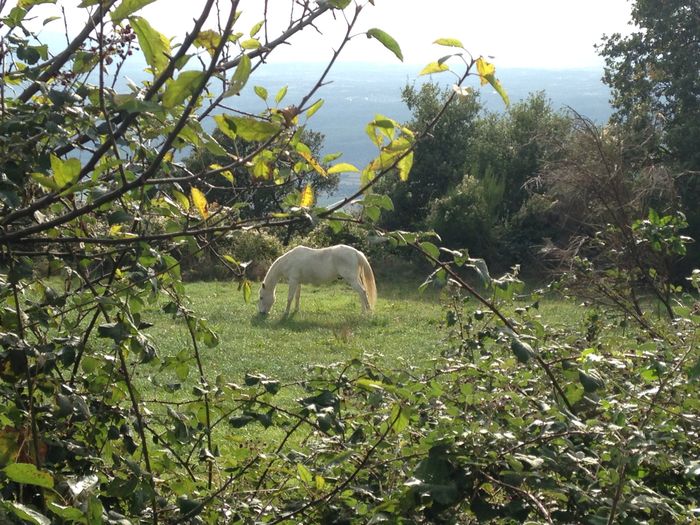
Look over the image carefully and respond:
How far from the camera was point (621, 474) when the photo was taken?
1.97 metres

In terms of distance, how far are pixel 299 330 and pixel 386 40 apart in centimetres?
1268

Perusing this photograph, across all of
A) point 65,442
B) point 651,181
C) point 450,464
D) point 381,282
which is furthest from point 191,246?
point 381,282

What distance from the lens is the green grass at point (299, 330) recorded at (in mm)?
11117

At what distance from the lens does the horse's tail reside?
1622cm

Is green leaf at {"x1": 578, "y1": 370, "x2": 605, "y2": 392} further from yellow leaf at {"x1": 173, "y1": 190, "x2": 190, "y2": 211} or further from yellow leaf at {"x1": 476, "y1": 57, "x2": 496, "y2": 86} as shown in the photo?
yellow leaf at {"x1": 173, "y1": 190, "x2": 190, "y2": 211}

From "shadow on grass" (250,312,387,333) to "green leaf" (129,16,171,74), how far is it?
12319 mm

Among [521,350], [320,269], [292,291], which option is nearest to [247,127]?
[521,350]

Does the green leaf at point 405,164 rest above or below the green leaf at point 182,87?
below

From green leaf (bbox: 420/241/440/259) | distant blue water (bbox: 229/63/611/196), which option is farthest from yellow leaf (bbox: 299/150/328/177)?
distant blue water (bbox: 229/63/611/196)

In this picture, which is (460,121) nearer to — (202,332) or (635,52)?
(635,52)

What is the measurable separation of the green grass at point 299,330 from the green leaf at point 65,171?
23.1 feet

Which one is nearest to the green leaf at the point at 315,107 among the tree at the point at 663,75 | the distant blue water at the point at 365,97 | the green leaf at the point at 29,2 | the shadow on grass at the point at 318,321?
the green leaf at the point at 29,2

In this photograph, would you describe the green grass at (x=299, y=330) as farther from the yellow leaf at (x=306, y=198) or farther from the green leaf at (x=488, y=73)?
the green leaf at (x=488, y=73)

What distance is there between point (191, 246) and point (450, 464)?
90cm
